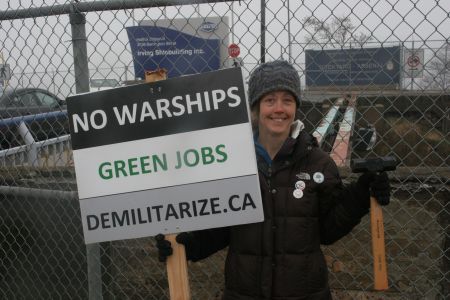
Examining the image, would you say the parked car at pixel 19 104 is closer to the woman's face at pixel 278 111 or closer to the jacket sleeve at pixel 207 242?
the jacket sleeve at pixel 207 242

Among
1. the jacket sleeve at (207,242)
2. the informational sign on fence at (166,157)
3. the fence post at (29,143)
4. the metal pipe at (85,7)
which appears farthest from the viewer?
the fence post at (29,143)

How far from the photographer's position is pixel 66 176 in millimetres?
3348

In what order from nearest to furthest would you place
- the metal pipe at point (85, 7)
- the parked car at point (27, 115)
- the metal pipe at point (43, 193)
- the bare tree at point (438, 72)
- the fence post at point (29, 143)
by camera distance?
1. the metal pipe at point (85, 7)
2. the bare tree at point (438, 72)
3. the metal pipe at point (43, 193)
4. the parked car at point (27, 115)
5. the fence post at point (29, 143)

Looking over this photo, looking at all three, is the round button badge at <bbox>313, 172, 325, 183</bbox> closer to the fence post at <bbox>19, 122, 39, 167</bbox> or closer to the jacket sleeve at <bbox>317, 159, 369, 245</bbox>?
the jacket sleeve at <bbox>317, 159, 369, 245</bbox>

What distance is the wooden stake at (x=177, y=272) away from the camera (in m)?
2.04

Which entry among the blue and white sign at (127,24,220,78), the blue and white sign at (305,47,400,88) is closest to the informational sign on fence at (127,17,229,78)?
the blue and white sign at (127,24,220,78)

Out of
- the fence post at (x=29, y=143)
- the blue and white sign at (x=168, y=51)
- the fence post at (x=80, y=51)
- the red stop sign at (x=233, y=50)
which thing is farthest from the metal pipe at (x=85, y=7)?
the fence post at (x=29, y=143)

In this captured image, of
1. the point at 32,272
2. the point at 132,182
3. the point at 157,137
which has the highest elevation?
the point at 157,137

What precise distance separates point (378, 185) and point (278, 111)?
1.57 ft

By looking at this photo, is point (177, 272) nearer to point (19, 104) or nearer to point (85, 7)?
point (85, 7)

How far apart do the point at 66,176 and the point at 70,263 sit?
1.92 feet

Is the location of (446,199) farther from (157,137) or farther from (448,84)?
(157,137)

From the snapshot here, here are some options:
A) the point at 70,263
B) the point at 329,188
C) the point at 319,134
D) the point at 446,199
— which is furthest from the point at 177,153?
the point at 319,134

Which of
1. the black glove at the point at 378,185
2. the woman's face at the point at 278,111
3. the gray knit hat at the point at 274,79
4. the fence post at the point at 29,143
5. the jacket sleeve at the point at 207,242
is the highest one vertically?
the fence post at the point at 29,143
